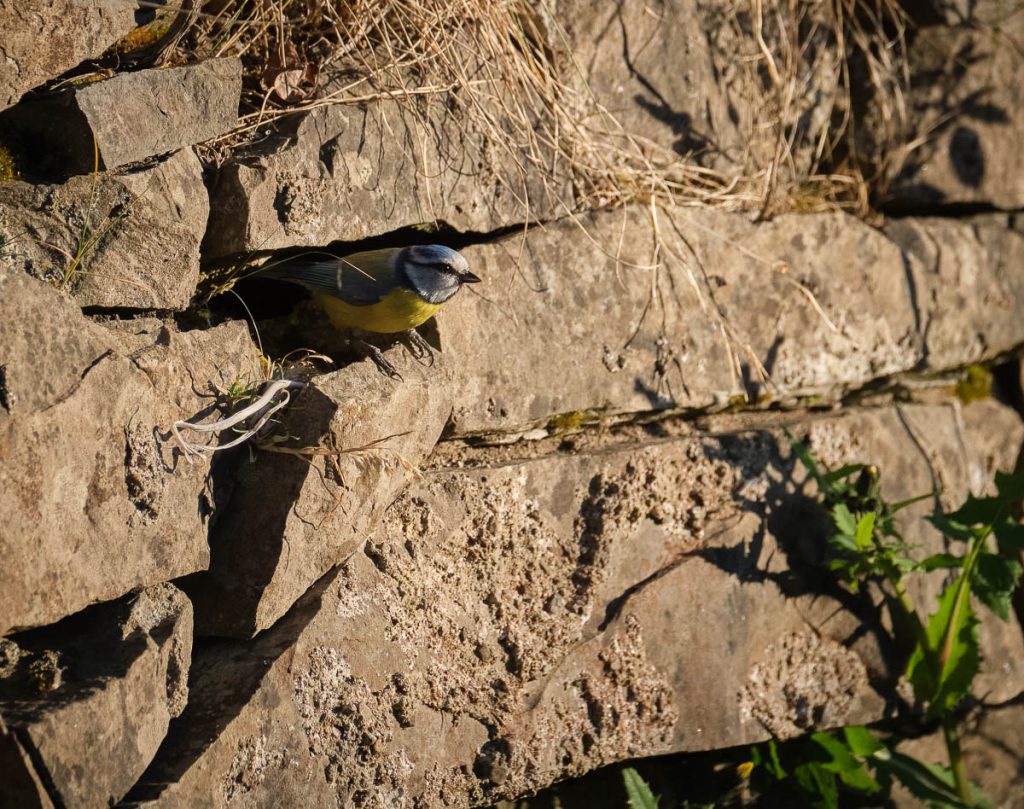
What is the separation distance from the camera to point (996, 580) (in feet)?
11.7

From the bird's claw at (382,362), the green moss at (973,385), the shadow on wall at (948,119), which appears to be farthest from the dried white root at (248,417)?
the green moss at (973,385)

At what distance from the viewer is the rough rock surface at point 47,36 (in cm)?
215

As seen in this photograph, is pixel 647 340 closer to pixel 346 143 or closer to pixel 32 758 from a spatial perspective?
pixel 346 143

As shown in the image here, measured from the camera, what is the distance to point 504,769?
9.77 feet

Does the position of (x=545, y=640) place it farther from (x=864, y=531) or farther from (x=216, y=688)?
(x=864, y=531)

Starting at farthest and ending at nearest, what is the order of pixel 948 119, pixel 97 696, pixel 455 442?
pixel 948 119 < pixel 455 442 < pixel 97 696

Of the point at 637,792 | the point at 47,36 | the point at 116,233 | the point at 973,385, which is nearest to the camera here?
the point at 47,36

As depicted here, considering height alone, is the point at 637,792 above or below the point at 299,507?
below

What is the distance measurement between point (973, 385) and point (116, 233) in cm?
394

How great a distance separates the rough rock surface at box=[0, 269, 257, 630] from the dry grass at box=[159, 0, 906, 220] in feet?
2.60

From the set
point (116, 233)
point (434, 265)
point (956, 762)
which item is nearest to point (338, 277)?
point (434, 265)

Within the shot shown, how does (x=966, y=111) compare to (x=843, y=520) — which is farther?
(x=966, y=111)

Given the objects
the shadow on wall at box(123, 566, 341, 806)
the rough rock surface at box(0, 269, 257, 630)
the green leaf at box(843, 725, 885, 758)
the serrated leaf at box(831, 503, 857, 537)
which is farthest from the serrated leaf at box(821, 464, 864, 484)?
the rough rock surface at box(0, 269, 257, 630)

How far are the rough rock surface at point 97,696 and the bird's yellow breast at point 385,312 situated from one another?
100 centimetres
